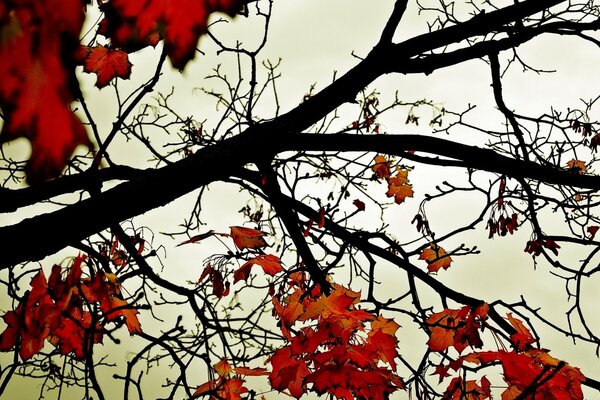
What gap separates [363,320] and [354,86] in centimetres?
118

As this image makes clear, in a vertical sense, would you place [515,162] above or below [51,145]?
above

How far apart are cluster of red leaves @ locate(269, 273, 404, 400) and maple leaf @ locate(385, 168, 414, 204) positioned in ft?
7.25

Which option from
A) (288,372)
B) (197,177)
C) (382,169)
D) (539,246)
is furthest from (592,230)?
(197,177)

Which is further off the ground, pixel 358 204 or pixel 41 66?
pixel 358 204

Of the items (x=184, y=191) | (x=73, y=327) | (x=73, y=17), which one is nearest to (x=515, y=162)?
(x=184, y=191)

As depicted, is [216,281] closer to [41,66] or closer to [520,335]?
[520,335]

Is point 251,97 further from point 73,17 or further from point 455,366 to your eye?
point 73,17

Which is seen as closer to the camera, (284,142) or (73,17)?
(73,17)

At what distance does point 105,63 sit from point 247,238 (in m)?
1.34

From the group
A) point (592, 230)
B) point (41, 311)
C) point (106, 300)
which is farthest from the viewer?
point (592, 230)

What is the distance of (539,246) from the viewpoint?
12.5ft

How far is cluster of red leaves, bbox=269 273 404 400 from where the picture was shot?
219 cm

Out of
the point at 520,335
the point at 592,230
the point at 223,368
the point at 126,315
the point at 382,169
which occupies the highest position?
the point at 382,169

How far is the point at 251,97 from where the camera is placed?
4.09 m
